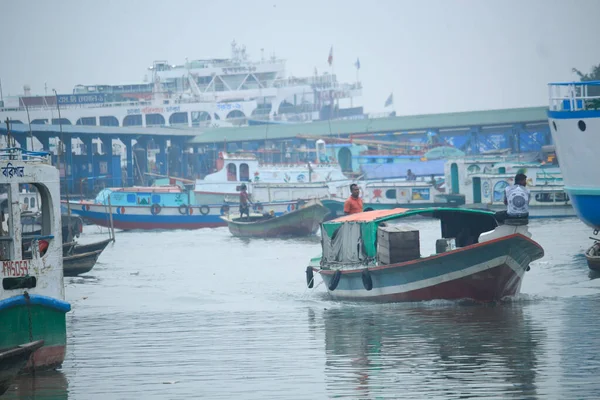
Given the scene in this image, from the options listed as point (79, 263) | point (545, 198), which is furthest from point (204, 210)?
point (79, 263)

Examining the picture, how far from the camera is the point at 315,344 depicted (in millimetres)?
12438

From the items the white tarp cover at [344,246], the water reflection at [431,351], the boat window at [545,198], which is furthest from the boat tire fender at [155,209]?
the water reflection at [431,351]

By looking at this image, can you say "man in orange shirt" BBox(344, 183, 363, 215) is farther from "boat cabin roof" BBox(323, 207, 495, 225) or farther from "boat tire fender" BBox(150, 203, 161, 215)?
"boat tire fender" BBox(150, 203, 161, 215)

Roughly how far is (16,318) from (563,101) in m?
16.2

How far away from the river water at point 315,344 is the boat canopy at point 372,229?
3.42 ft

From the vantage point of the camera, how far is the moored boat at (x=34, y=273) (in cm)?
1012

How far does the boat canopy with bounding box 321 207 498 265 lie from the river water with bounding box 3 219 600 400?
1043 millimetres

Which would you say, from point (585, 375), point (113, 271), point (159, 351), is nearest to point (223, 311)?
point (159, 351)

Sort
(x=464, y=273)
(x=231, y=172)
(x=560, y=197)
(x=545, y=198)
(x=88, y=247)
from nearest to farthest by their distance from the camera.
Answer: (x=464, y=273) < (x=88, y=247) < (x=560, y=197) < (x=545, y=198) < (x=231, y=172)

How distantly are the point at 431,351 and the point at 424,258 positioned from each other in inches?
143

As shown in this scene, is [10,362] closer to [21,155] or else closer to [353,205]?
[21,155]

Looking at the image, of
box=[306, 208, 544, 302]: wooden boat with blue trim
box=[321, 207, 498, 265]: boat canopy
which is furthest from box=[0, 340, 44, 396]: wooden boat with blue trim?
box=[321, 207, 498, 265]: boat canopy

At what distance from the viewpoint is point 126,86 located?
98.6 m

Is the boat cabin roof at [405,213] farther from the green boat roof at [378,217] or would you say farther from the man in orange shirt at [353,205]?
the man in orange shirt at [353,205]
